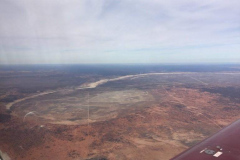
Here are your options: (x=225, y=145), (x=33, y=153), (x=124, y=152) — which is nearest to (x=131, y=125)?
(x=124, y=152)

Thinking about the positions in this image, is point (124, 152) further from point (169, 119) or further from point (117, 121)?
point (169, 119)

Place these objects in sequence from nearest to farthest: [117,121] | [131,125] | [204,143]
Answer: [204,143] < [131,125] < [117,121]

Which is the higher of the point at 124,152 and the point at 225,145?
the point at 225,145

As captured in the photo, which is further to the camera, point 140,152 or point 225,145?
point 140,152

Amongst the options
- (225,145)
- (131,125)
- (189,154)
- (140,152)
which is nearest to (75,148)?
(140,152)

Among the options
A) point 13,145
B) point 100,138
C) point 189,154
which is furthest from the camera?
point 100,138

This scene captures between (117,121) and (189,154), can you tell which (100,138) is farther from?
(189,154)
